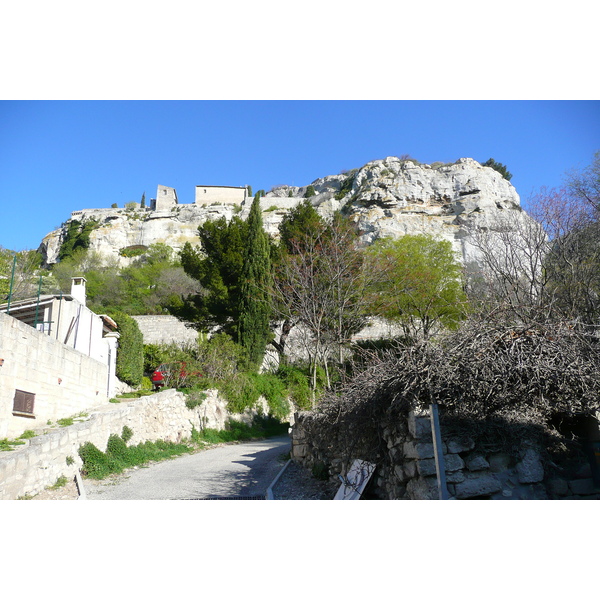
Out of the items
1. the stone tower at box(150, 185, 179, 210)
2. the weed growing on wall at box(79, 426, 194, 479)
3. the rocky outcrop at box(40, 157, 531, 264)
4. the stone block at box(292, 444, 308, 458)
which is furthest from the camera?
the stone tower at box(150, 185, 179, 210)

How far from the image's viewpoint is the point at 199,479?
8.68 metres

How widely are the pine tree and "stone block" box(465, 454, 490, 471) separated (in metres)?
14.1

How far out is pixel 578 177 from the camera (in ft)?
50.2

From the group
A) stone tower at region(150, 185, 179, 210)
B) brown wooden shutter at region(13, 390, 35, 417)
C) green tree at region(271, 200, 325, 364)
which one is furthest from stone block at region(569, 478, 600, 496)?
Result: stone tower at region(150, 185, 179, 210)

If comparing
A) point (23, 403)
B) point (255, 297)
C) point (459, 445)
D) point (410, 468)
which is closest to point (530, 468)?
point (459, 445)

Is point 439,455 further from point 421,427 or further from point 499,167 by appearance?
point 499,167

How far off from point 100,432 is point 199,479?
106 inches

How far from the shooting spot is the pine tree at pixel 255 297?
60.7 feet

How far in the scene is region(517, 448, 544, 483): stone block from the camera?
14.3ft

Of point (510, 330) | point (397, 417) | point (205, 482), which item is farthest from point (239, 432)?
point (510, 330)

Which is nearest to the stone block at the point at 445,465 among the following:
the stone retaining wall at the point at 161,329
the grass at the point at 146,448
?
the grass at the point at 146,448

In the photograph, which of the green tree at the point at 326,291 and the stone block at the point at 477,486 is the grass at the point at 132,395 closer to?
the green tree at the point at 326,291

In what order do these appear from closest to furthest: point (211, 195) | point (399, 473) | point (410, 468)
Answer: point (410, 468) → point (399, 473) → point (211, 195)

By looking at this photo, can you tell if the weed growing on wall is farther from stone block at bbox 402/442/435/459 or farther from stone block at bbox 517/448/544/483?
stone block at bbox 517/448/544/483
